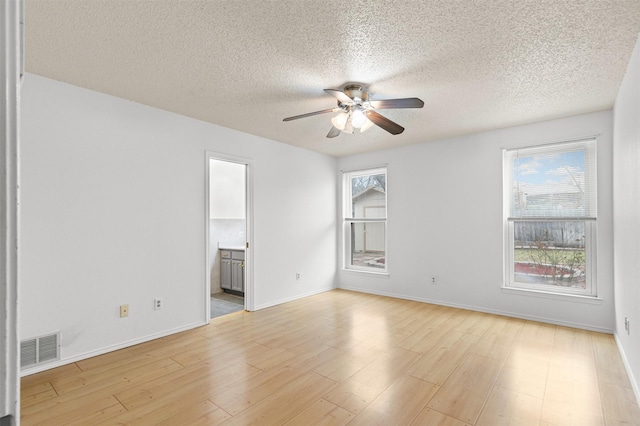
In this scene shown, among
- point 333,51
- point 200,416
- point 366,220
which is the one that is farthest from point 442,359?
point 366,220

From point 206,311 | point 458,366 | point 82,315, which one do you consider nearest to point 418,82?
point 458,366

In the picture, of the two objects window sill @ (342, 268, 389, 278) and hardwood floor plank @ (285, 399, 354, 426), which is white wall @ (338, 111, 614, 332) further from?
hardwood floor plank @ (285, 399, 354, 426)

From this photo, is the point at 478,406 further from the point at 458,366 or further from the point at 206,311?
the point at 206,311

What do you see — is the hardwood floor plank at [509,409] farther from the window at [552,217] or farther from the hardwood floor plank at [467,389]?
the window at [552,217]

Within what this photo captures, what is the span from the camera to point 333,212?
609cm

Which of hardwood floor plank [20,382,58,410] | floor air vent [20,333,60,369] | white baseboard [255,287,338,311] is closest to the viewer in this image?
hardwood floor plank [20,382,58,410]

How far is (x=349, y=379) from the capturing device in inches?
104

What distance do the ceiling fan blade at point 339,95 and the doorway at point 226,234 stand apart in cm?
288

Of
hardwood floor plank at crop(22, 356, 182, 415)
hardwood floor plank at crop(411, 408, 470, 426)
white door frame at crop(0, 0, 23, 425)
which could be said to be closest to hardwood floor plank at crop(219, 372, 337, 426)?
hardwood floor plank at crop(411, 408, 470, 426)

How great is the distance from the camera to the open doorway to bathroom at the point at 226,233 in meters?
5.51

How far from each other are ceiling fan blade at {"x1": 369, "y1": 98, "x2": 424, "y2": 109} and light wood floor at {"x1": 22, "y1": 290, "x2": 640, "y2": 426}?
7.23ft

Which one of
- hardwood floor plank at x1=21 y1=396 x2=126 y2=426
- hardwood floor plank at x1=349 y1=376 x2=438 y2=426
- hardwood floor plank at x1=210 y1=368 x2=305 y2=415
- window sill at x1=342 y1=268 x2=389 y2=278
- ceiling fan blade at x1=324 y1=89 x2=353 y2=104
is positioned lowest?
hardwood floor plank at x1=21 y1=396 x2=126 y2=426

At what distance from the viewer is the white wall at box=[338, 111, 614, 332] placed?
12.2ft

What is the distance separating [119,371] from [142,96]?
2.55m
